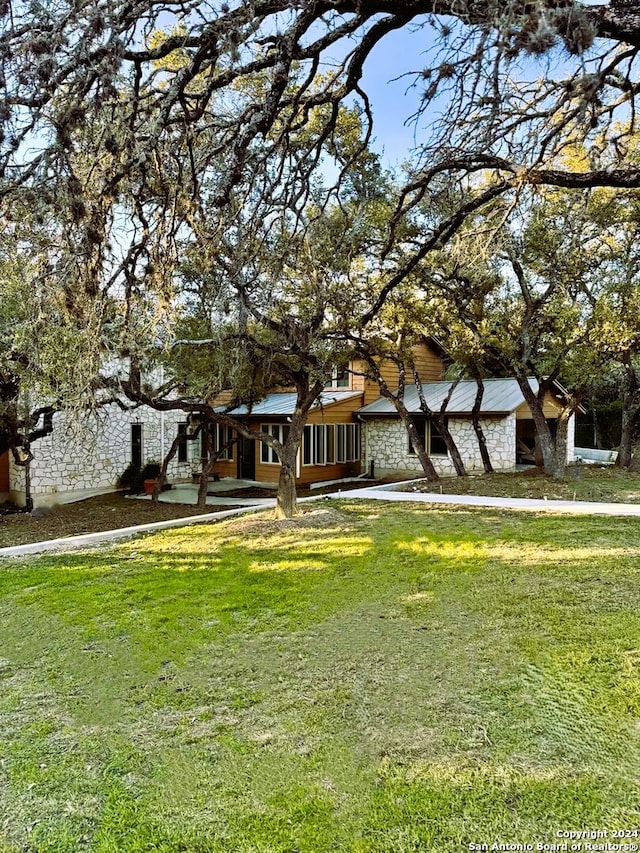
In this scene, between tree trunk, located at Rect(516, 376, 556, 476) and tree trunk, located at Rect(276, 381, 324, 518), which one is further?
tree trunk, located at Rect(516, 376, 556, 476)

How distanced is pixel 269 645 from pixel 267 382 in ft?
27.2

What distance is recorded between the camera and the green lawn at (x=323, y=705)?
2.41m

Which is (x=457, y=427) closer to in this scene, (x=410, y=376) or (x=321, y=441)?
(x=410, y=376)

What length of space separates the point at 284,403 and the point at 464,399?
18.4ft

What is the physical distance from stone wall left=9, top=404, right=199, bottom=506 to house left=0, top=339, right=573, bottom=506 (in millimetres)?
27

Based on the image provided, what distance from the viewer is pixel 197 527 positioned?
962 centimetres

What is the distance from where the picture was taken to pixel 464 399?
56.2 feet

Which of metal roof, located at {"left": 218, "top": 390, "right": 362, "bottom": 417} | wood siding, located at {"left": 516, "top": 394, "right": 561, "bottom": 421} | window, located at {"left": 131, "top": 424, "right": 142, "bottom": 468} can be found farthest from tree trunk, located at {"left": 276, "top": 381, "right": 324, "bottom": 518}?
wood siding, located at {"left": 516, "top": 394, "right": 561, "bottom": 421}

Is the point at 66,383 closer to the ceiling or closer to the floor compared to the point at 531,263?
closer to the floor

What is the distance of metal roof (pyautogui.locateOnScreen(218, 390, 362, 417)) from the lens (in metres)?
17.0

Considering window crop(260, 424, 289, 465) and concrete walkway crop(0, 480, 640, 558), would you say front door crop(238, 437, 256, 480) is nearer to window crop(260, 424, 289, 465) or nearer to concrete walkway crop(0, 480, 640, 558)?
window crop(260, 424, 289, 465)

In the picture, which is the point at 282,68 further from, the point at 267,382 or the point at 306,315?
the point at 267,382

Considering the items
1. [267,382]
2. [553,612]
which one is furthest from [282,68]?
[267,382]

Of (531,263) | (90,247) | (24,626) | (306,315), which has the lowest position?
(24,626)
